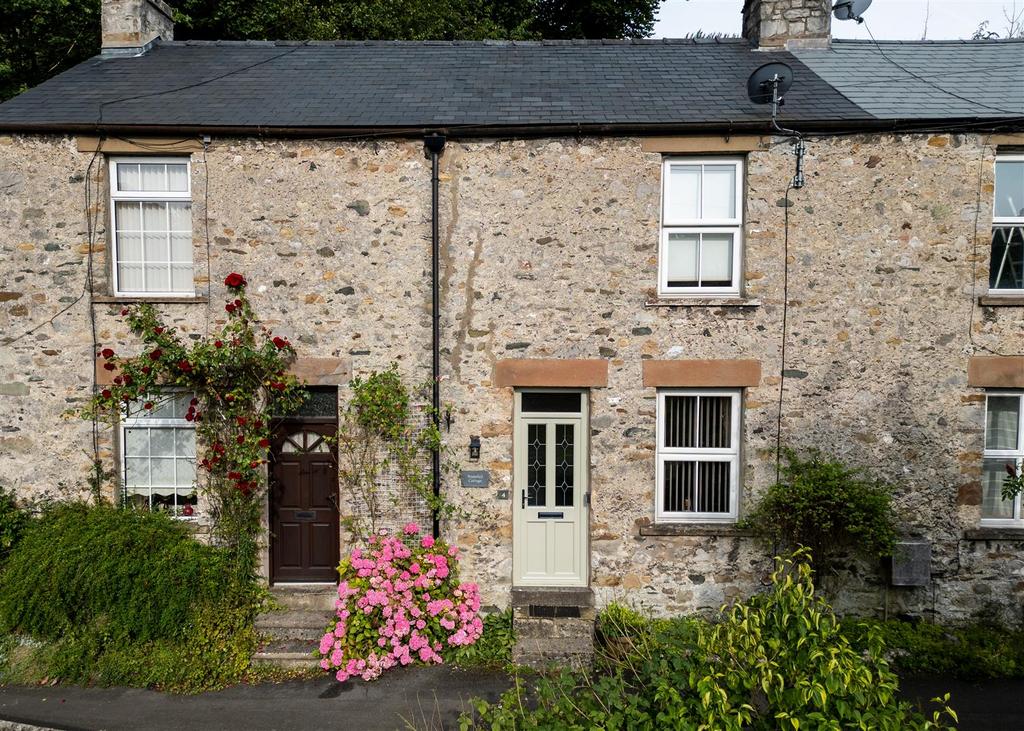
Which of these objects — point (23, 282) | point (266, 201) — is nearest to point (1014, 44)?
point (266, 201)

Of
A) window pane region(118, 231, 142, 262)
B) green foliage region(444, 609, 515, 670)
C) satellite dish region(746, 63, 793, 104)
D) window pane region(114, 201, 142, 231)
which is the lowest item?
green foliage region(444, 609, 515, 670)

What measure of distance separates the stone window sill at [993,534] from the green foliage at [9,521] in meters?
10.2

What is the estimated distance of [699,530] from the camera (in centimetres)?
637

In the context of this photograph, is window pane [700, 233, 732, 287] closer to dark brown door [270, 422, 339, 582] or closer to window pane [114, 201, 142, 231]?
dark brown door [270, 422, 339, 582]

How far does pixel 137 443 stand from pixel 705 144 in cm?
714

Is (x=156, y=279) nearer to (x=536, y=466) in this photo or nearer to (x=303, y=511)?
(x=303, y=511)

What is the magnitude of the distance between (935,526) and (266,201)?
8.04 metres

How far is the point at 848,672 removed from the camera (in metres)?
2.77

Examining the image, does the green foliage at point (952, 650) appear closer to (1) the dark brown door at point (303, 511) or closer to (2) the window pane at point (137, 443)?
(1) the dark brown door at point (303, 511)

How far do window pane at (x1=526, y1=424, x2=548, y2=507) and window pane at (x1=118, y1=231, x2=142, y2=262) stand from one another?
4.87 metres

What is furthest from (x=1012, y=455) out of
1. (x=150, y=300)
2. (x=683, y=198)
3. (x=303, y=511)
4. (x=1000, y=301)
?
(x=150, y=300)

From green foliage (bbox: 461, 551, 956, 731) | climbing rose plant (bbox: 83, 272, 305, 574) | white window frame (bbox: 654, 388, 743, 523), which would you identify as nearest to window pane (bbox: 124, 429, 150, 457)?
climbing rose plant (bbox: 83, 272, 305, 574)

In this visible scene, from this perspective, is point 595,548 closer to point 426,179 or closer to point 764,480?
point 764,480

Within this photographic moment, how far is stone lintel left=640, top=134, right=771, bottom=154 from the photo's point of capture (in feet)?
20.7
